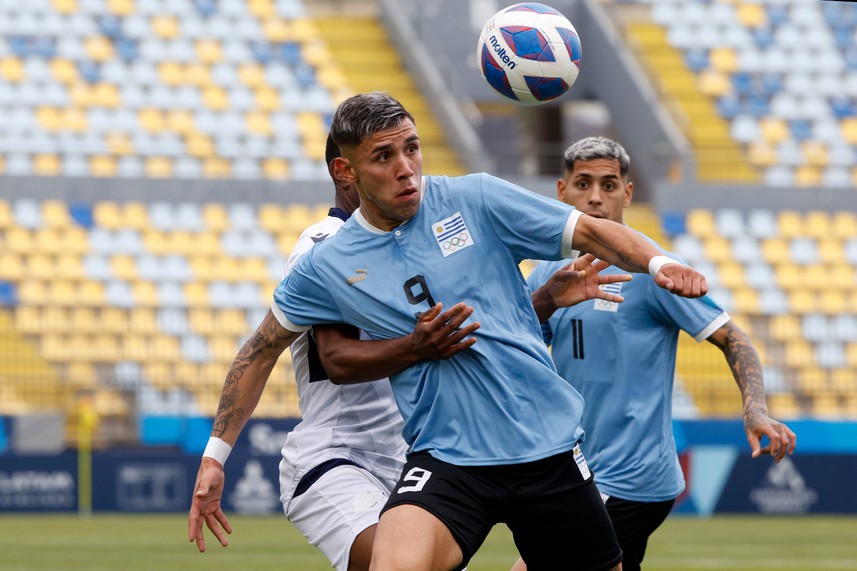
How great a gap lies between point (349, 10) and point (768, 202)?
9.04m

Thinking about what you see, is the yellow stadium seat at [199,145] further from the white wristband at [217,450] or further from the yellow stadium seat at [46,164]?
the white wristband at [217,450]

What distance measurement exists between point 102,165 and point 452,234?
18.6 meters

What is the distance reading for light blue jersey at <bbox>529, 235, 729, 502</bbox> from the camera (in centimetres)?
629

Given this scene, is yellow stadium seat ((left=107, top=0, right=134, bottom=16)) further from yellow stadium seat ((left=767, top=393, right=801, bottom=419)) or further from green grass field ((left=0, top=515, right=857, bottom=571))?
yellow stadium seat ((left=767, top=393, right=801, bottom=419))

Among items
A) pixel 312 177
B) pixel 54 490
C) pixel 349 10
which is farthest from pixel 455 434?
pixel 349 10

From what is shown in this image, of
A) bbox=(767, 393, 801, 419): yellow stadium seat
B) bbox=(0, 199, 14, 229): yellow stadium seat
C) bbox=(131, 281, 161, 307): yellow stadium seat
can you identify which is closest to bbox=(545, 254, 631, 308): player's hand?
bbox=(767, 393, 801, 419): yellow stadium seat

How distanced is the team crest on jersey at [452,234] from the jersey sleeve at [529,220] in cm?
10

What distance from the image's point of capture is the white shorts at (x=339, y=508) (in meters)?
5.44

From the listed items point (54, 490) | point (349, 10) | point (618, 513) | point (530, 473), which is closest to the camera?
point (530, 473)

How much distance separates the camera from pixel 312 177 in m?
23.5

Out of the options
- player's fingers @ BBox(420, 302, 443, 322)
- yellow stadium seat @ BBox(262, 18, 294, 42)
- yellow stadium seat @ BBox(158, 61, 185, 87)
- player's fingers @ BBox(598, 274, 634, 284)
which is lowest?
yellow stadium seat @ BBox(158, 61, 185, 87)

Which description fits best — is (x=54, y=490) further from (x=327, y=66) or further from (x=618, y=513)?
(x=618, y=513)

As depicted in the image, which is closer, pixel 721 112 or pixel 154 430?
pixel 154 430

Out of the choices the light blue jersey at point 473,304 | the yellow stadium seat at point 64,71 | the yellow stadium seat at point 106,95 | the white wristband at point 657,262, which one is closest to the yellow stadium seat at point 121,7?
the yellow stadium seat at point 64,71
